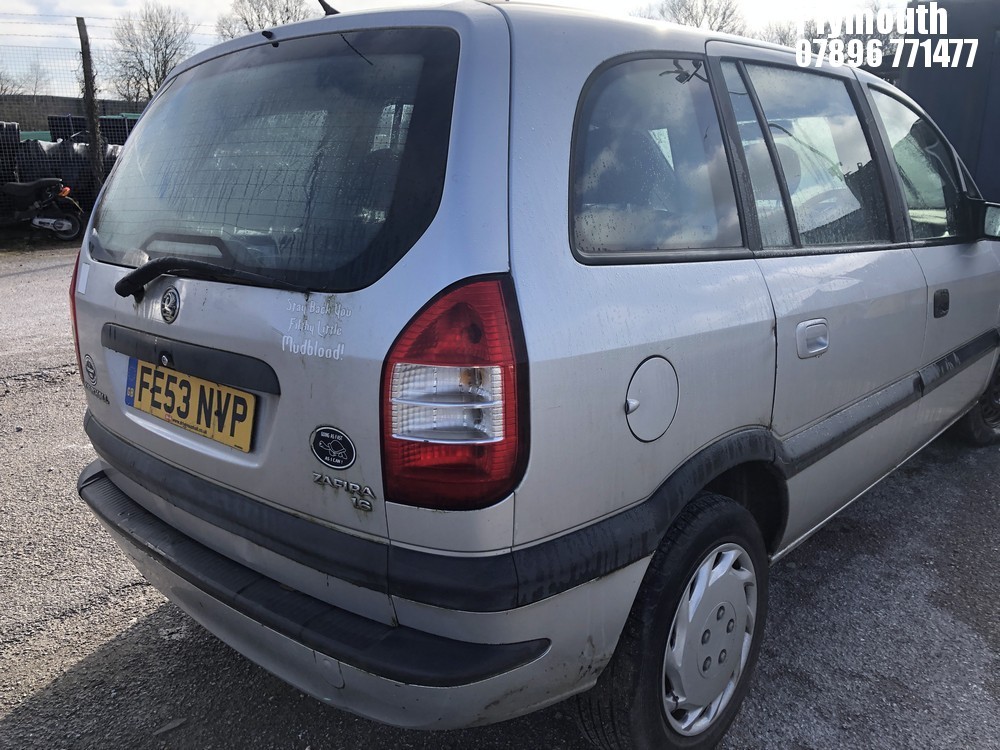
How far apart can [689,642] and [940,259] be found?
6.67ft

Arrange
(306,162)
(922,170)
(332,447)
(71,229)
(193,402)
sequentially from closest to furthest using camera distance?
1. (332,447)
2. (306,162)
3. (193,402)
4. (922,170)
5. (71,229)

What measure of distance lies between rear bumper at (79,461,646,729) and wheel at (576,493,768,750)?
0.29 ft

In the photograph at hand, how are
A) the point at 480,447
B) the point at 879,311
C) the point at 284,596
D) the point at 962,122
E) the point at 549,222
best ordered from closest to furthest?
the point at 480,447
the point at 549,222
the point at 284,596
the point at 879,311
the point at 962,122

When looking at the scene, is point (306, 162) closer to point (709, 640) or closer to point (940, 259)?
point (709, 640)

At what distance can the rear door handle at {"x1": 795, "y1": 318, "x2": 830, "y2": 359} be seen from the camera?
212 cm

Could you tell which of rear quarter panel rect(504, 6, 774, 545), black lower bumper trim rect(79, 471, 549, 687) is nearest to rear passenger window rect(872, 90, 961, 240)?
rear quarter panel rect(504, 6, 774, 545)

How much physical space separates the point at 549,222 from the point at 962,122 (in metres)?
6.39

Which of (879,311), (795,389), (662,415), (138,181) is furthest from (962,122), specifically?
(138,181)

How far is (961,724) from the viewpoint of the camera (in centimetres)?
219

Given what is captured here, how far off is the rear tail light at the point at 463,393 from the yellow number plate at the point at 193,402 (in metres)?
0.43

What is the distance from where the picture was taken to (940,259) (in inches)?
119

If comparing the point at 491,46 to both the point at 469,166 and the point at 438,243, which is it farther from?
the point at 438,243

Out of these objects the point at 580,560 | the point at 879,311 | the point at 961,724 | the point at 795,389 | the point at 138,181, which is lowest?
the point at 961,724

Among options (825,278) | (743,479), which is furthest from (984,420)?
(743,479)
